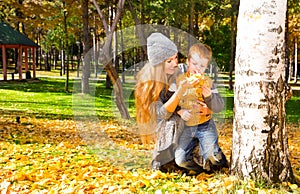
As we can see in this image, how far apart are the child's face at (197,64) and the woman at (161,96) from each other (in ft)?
0.68

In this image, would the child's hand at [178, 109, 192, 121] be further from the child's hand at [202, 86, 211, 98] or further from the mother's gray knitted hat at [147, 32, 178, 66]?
the mother's gray knitted hat at [147, 32, 178, 66]

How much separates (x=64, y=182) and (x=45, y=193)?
0.44 m

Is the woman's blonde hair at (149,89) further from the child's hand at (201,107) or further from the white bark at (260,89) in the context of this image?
the white bark at (260,89)

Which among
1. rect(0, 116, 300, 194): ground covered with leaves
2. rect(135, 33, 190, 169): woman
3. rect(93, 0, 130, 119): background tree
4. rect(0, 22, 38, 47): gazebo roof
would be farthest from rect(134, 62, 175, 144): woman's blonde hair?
rect(0, 22, 38, 47): gazebo roof

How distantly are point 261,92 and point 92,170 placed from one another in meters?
2.44

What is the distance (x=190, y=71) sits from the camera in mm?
4598

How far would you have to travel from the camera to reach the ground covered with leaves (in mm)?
4336

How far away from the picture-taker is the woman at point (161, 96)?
15.1 feet

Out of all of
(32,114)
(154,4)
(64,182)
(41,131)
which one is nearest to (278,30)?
(64,182)

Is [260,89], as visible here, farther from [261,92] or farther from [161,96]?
[161,96]

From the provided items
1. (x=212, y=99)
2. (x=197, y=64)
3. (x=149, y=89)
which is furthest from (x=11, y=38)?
(x=212, y=99)

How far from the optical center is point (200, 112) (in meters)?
4.71

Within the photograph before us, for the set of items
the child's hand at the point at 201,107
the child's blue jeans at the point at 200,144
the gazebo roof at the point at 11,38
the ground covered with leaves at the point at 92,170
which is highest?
the gazebo roof at the point at 11,38

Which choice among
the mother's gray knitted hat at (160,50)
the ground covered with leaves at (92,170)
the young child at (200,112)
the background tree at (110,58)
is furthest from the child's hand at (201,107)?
the background tree at (110,58)
